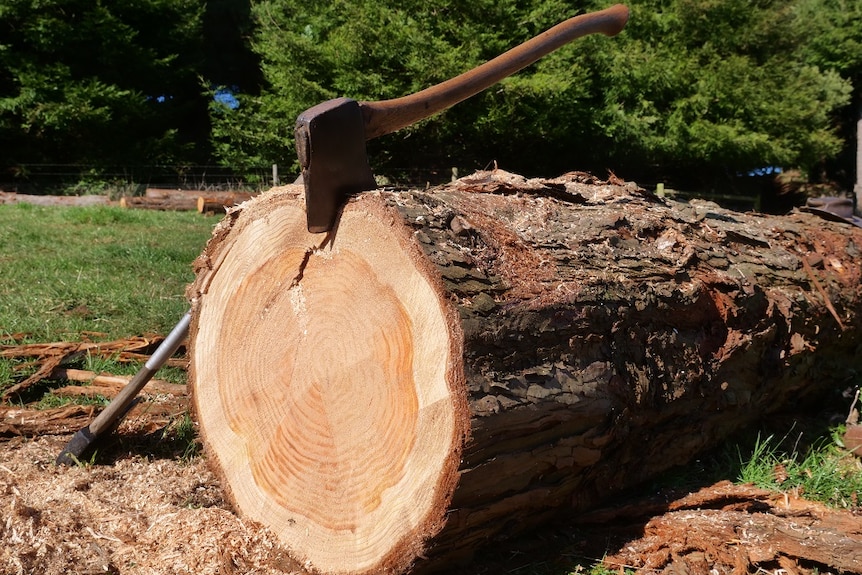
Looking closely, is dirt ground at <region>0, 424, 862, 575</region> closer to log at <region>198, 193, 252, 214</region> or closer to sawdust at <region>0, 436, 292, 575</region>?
sawdust at <region>0, 436, 292, 575</region>

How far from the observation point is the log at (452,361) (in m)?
1.90

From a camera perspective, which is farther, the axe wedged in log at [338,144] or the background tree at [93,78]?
the background tree at [93,78]

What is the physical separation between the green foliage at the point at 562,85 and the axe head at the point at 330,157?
1197 cm

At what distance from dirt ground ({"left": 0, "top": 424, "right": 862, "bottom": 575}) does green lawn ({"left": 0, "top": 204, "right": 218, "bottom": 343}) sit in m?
1.55

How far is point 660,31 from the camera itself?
16750 millimetres

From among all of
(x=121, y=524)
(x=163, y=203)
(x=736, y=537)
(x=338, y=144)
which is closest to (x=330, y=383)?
(x=338, y=144)

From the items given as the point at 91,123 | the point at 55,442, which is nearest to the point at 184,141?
the point at 91,123

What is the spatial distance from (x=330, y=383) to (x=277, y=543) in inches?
21.0

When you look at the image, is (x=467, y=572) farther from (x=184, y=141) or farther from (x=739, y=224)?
(x=184, y=141)

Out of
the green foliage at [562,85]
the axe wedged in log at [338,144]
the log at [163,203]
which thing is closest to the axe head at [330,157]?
Answer: the axe wedged in log at [338,144]

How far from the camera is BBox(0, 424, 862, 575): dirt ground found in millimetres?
2158

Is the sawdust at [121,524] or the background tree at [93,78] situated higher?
the background tree at [93,78]

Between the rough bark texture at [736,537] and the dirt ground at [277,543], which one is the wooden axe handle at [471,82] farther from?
the rough bark texture at [736,537]

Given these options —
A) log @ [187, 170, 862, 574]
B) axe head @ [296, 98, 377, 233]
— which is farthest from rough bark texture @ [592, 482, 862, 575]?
axe head @ [296, 98, 377, 233]
